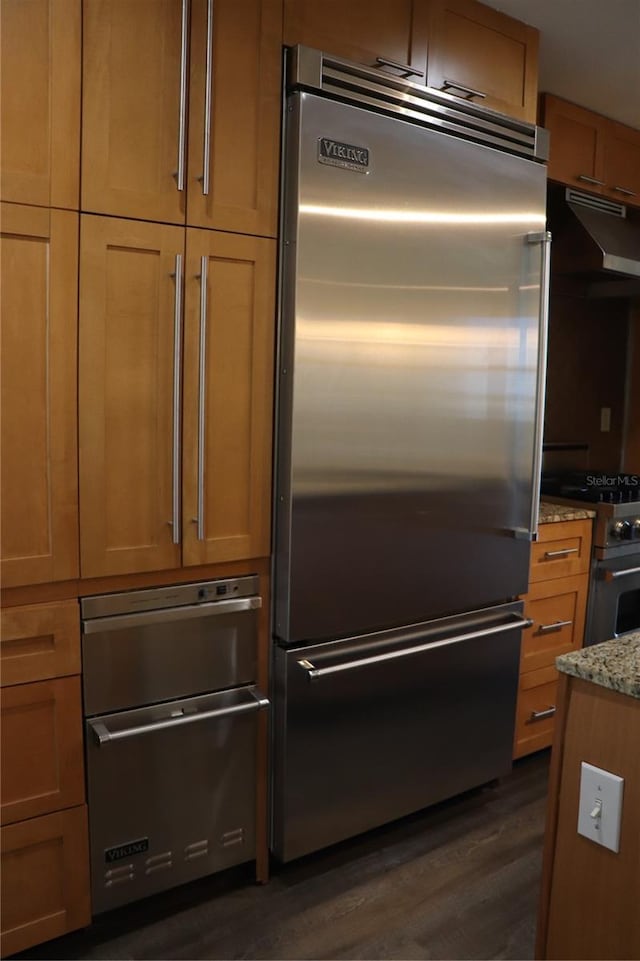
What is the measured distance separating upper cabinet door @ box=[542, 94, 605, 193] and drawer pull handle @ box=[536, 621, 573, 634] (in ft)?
5.37

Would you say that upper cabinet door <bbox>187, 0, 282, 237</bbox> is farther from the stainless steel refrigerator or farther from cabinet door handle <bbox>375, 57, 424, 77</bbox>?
cabinet door handle <bbox>375, 57, 424, 77</bbox>

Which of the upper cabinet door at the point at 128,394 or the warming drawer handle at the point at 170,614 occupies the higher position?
the upper cabinet door at the point at 128,394

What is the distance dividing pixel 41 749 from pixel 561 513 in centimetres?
185

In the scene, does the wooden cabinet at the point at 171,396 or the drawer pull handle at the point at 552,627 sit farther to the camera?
the drawer pull handle at the point at 552,627

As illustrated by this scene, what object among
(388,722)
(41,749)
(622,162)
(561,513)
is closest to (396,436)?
(388,722)

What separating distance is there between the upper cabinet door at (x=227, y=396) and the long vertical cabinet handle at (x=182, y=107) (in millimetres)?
138

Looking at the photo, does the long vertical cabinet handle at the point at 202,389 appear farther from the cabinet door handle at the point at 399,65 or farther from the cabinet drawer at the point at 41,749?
the cabinet door handle at the point at 399,65

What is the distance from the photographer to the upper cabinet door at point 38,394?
4.98ft

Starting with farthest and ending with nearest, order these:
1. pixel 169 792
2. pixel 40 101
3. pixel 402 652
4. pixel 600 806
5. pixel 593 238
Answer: pixel 593 238 < pixel 402 652 < pixel 169 792 < pixel 40 101 < pixel 600 806

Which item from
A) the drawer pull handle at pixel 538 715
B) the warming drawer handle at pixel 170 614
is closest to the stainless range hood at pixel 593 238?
the drawer pull handle at pixel 538 715

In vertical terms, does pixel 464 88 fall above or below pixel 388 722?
above

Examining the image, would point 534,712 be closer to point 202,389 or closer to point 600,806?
point 600,806

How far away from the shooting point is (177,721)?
178 cm

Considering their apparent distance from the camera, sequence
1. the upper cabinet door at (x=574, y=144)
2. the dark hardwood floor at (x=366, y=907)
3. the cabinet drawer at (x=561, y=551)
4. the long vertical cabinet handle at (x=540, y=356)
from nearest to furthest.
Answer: the dark hardwood floor at (x=366, y=907)
the long vertical cabinet handle at (x=540, y=356)
the cabinet drawer at (x=561, y=551)
the upper cabinet door at (x=574, y=144)
